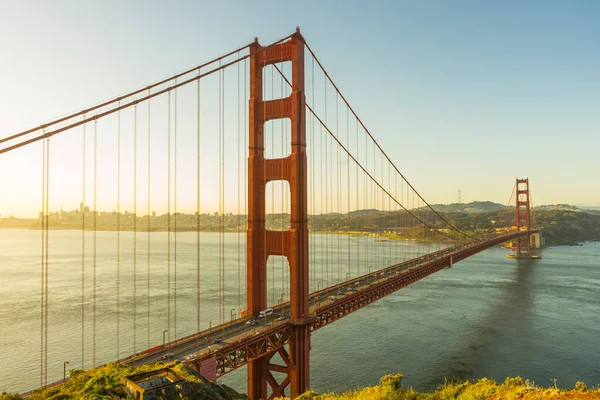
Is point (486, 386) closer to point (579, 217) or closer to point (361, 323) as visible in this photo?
point (361, 323)

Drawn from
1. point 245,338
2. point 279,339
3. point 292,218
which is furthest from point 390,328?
point 245,338

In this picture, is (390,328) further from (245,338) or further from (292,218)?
(245,338)

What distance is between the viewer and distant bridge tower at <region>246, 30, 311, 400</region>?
19234 mm

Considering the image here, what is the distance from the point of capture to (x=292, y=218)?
64.0ft

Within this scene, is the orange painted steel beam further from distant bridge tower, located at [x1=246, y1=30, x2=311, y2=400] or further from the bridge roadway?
distant bridge tower, located at [x1=246, y1=30, x2=311, y2=400]

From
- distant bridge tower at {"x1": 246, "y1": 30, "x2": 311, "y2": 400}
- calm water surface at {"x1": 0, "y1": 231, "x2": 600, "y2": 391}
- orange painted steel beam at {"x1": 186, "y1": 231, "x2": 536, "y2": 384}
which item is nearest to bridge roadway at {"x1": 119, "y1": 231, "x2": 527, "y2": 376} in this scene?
orange painted steel beam at {"x1": 186, "y1": 231, "x2": 536, "y2": 384}

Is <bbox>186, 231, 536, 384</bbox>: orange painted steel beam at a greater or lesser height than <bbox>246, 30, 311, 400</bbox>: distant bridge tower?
lesser

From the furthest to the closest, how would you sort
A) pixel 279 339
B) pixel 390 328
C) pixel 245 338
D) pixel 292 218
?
1. pixel 390 328
2. pixel 292 218
3. pixel 279 339
4. pixel 245 338

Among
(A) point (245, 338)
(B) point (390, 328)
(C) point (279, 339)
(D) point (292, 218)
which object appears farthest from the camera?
(B) point (390, 328)

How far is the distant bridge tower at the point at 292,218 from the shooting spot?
19.2 meters

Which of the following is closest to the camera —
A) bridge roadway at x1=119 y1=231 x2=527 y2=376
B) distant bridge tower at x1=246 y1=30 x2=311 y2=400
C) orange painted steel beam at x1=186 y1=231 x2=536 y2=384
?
bridge roadway at x1=119 y1=231 x2=527 y2=376

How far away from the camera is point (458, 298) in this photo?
45.6 metres

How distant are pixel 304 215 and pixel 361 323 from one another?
18572 millimetres

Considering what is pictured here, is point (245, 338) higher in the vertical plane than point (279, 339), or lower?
higher
